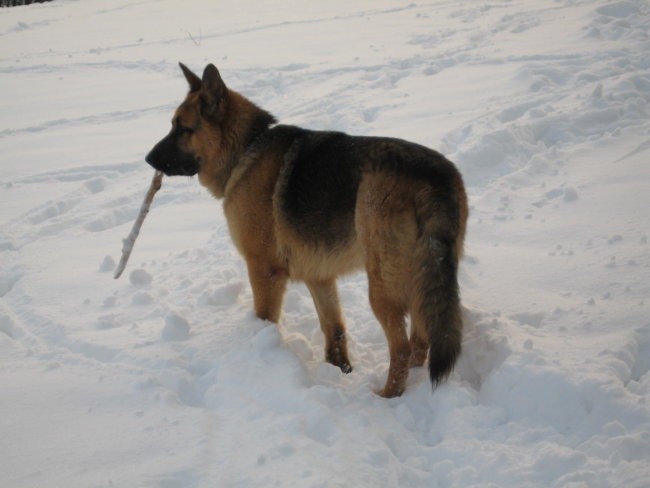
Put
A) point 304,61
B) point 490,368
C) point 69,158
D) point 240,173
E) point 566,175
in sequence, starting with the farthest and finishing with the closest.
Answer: point 304,61
point 69,158
point 566,175
point 240,173
point 490,368

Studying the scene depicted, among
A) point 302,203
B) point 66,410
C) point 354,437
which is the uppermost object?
point 302,203

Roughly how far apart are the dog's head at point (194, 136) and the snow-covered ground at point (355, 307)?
1064 mm

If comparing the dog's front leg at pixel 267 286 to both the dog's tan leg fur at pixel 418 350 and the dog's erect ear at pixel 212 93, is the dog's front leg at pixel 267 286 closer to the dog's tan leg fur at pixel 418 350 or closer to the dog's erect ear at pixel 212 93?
the dog's tan leg fur at pixel 418 350

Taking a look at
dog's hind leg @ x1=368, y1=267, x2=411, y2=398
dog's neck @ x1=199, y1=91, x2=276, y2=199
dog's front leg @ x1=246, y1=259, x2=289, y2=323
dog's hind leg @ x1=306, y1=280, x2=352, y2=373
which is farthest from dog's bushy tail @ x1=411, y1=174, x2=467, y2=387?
dog's neck @ x1=199, y1=91, x2=276, y2=199

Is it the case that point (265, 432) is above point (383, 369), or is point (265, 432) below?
above

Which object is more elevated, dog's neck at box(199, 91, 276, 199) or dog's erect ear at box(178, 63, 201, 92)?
dog's erect ear at box(178, 63, 201, 92)

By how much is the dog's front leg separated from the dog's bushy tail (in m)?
1.21

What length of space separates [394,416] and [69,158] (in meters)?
6.92

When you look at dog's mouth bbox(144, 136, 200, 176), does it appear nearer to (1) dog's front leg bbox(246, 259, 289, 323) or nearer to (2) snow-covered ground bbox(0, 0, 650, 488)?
(1) dog's front leg bbox(246, 259, 289, 323)

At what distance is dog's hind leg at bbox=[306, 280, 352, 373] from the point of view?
414cm

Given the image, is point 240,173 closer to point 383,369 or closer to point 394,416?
point 383,369

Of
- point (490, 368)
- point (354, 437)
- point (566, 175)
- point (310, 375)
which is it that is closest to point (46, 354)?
point (310, 375)

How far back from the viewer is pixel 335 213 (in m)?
3.70

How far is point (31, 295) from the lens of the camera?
16.3ft
